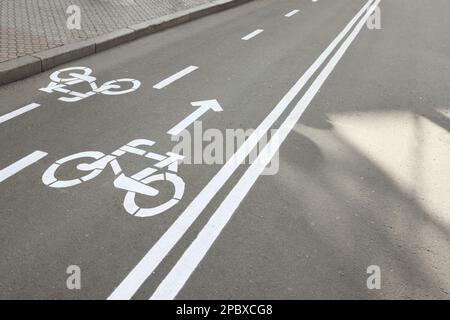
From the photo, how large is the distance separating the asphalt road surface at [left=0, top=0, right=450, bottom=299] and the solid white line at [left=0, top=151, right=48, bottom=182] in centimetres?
2

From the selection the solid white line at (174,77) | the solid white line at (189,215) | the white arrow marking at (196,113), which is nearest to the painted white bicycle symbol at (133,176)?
the solid white line at (189,215)

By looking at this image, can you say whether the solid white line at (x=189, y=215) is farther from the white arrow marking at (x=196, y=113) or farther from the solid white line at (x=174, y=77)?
the solid white line at (x=174, y=77)

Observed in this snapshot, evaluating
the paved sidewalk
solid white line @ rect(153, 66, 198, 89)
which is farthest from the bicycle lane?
the paved sidewalk

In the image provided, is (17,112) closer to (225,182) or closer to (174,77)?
(174,77)

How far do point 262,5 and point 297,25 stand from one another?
2.90m

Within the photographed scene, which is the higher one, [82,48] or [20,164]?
[82,48]

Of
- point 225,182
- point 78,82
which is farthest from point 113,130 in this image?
point 78,82

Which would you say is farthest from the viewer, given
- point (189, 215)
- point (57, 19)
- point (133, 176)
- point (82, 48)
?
point (57, 19)

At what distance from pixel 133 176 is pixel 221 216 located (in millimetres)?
1145

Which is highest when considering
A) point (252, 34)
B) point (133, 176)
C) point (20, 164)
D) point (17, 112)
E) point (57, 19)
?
point (57, 19)

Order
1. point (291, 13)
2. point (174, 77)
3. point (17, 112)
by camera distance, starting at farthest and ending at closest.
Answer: point (291, 13), point (174, 77), point (17, 112)

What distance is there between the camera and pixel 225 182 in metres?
5.34

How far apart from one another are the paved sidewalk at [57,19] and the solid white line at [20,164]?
312 cm
